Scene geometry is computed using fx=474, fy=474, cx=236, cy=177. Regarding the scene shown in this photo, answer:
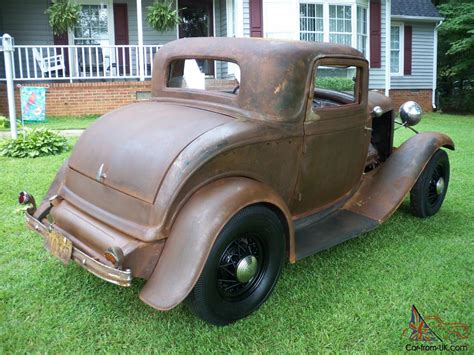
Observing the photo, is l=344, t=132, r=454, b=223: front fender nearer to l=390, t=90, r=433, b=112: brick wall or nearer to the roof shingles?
l=390, t=90, r=433, b=112: brick wall

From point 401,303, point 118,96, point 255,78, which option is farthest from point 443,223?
point 118,96

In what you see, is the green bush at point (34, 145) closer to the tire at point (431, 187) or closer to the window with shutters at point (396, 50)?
the tire at point (431, 187)

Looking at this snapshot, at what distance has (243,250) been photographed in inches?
113

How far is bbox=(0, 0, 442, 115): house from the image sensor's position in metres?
12.3

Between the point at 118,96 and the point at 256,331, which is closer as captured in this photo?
the point at 256,331

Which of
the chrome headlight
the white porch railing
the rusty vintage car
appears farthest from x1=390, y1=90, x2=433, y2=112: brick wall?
the rusty vintage car

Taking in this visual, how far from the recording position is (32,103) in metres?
8.23

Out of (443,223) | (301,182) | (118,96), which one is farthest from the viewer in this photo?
(118,96)

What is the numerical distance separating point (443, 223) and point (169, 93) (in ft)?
9.26

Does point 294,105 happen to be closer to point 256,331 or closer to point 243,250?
point 243,250

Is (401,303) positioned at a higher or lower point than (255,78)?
lower

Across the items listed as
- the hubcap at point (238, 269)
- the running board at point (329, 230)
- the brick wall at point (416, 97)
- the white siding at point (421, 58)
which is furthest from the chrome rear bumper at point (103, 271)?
the white siding at point (421, 58)

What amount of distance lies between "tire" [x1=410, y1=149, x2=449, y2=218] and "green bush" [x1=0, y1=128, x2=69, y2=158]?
18.3 ft

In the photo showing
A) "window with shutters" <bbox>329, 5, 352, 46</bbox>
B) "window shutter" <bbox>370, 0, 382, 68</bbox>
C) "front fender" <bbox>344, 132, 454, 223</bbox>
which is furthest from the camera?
"window shutter" <bbox>370, 0, 382, 68</bbox>
